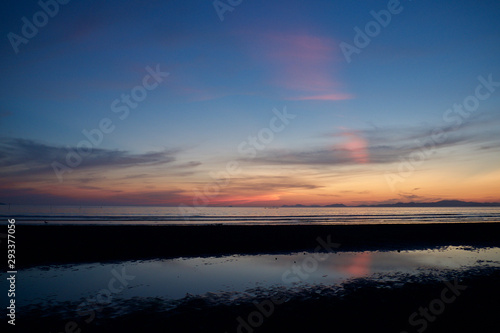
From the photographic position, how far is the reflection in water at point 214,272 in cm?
1270

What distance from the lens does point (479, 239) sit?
32562 mm

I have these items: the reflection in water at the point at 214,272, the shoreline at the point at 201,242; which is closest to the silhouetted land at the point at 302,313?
the reflection in water at the point at 214,272

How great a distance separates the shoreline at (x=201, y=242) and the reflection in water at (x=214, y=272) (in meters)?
2.73

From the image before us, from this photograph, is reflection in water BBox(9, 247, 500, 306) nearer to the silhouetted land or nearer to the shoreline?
the silhouetted land

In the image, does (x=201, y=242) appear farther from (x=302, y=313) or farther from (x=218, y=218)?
(x=218, y=218)

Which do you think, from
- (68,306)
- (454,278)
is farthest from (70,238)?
(454,278)

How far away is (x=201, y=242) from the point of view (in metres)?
27.2

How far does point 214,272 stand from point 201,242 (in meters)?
11.0

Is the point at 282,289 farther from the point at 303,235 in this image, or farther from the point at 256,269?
the point at 303,235

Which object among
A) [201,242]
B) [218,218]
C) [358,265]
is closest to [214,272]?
[358,265]

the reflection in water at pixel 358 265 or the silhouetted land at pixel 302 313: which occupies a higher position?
the silhouetted land at pixel 302 313

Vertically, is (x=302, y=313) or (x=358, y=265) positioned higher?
(x=302, y=313)

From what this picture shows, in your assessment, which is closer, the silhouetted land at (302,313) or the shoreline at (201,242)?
the silhouetted land at (302,313)

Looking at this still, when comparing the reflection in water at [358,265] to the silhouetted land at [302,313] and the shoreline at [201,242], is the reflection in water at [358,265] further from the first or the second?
the shoreline at [201,242]
